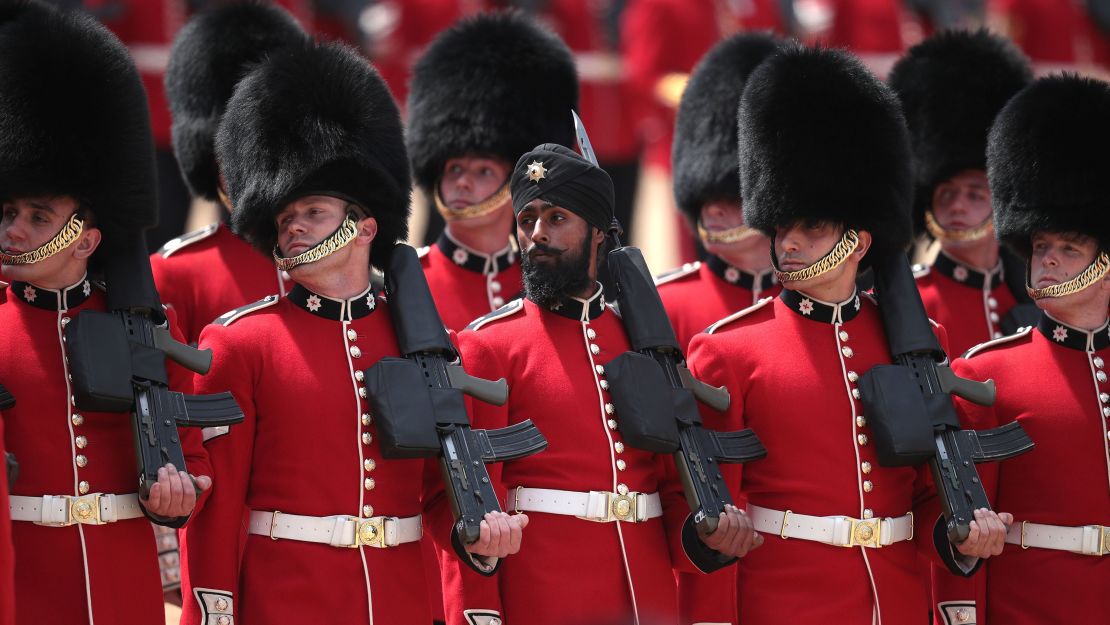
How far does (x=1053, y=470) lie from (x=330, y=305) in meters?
1.77

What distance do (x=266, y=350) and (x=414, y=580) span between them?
592 mm

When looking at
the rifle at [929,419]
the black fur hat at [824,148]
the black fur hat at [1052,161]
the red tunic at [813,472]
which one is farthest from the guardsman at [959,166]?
the red tunic at [813,472]

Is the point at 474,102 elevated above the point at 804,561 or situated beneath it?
elevated above

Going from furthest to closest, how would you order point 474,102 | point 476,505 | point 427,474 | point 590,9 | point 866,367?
1. point 590,9
2. point 474,102
3. point 866,367
4. point 427,474
5. point 476,505

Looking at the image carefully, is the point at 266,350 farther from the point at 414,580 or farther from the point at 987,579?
the point at 987,579

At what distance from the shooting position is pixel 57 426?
11.8 ft

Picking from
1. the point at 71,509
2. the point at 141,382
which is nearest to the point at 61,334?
the point at 141,382

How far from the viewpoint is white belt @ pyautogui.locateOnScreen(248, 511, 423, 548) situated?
3613 millimetres

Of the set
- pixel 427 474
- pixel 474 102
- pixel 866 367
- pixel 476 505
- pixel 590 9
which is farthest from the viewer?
pixel 590 9

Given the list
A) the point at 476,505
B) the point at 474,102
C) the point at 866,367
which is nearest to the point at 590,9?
the point at 474,102

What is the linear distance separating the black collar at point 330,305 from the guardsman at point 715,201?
4.64ft

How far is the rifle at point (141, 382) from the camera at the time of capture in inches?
139

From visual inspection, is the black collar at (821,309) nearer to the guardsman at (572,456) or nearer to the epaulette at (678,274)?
the guardsman at (572,456)

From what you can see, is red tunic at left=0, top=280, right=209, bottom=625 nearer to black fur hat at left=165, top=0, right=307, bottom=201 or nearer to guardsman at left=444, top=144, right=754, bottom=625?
guardsman at left=444, top=144, right=754, bottom=625
